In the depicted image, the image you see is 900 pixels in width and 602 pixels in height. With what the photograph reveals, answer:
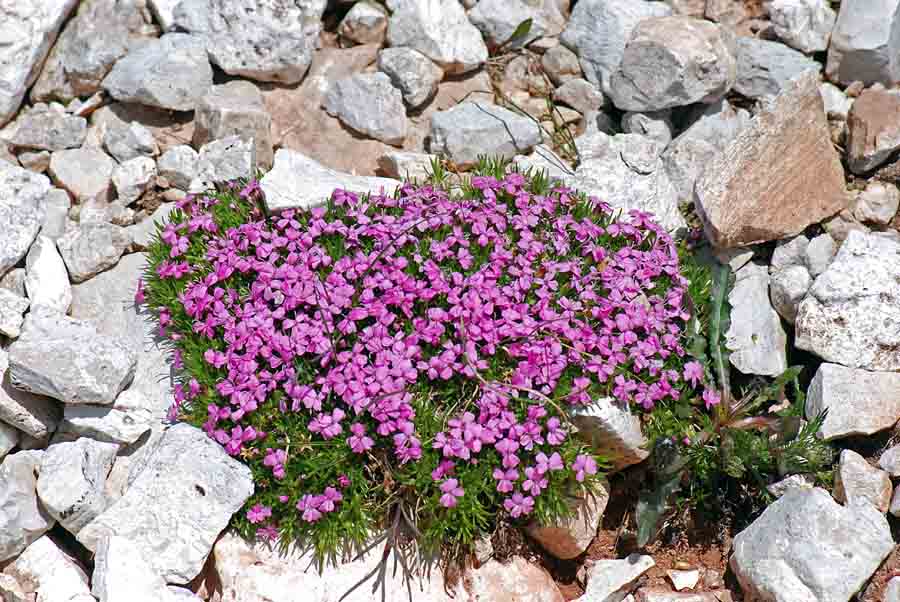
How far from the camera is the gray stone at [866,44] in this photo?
6762 mm

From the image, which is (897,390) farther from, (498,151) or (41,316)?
(41,316)

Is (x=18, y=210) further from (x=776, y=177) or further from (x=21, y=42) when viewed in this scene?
(x=776, y=177)

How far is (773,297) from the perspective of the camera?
5.85 meters

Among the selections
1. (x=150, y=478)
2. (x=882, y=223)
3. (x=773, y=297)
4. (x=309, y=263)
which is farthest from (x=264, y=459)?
(x=882, y=223)

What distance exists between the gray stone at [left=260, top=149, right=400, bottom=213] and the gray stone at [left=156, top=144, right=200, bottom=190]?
0.76 metres

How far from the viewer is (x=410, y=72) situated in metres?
6.86

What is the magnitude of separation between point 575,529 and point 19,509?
3060mm

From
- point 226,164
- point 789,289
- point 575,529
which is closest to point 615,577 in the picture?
point 575,529

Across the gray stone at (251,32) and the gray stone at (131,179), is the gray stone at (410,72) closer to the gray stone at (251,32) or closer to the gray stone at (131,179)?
the gray stone at (251,32)

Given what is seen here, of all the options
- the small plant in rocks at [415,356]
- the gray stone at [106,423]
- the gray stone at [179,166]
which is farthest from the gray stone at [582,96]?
the gray stone at [106,423]

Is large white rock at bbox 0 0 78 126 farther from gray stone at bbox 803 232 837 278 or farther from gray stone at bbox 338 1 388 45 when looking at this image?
gray stone at bbox 803 232 837 278

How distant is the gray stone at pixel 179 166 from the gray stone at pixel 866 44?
16.3ft

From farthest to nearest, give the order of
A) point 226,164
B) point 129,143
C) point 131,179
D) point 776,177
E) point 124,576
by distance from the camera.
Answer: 1. point 129,143
2. point 131,179
3. point 226,164
4. point 776,177
5. point 124,576

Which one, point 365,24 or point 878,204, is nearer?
point 878,204
